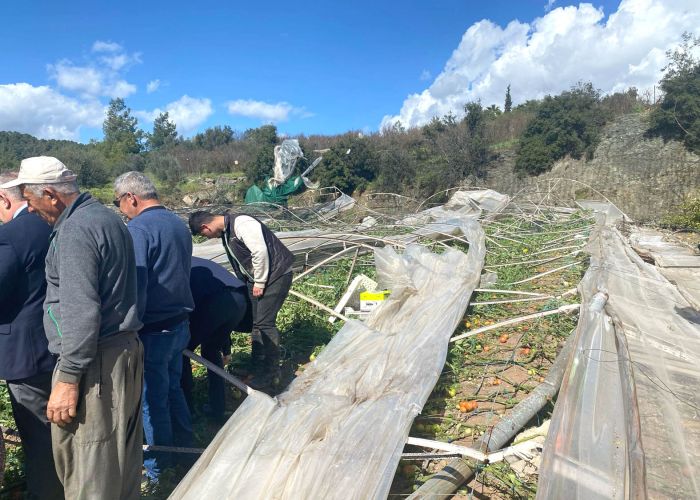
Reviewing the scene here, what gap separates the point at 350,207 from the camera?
1341 cm

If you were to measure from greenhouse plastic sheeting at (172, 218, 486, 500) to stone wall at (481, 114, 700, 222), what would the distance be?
13.7 metres

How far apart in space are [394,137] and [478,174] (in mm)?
5531

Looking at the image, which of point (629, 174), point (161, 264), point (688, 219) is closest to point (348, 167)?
point (629, 174)

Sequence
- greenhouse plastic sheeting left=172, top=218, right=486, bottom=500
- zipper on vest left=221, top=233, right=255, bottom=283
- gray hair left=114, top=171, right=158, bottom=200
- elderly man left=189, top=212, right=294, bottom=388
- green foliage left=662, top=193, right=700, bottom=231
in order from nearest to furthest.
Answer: greenhouse plastic sheeting left=172, top=218, right=486, bottom=500, gray hair left=114, top=171, right=158, bottom=200, elderly man left=189, top=212, right=294, bottom=388, zipper on vest left=221, top=233, right=255, bottom=283, green foliage left=662, top=193, right=700, bottom=231

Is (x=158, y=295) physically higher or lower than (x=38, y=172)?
lower

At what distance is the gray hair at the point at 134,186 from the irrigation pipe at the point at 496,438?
1.93 meters

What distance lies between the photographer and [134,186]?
8.66ft

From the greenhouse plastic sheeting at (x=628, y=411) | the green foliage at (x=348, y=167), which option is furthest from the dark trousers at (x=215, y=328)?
the green foliage at (x=348, y=167)

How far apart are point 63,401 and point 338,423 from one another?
1.15 meters

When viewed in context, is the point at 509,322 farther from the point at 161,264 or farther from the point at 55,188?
the point at 55,188

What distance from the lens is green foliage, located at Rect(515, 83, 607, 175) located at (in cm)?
2083

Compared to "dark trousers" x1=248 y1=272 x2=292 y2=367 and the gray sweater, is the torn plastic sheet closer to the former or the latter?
"dark trousers" x1=248 y1=272 x2=292 y2=367

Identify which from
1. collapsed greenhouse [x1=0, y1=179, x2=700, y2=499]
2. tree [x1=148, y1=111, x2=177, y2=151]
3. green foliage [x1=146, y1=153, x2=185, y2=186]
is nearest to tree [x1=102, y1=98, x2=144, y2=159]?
tree [x1=148, y1=111, x2=177, y2=151]

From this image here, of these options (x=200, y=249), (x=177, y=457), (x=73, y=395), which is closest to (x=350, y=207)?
(x=200, y=249)
